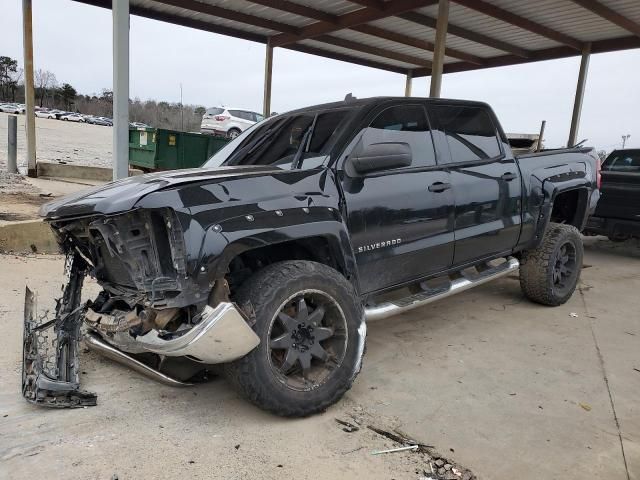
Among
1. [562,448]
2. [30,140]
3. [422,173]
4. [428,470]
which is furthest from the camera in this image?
[30,140]

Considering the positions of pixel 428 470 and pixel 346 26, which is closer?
pixel 428 470

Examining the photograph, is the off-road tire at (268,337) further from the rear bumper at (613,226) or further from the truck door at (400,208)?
the rear bumper at (613,226)

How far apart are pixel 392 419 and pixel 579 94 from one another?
1415 centimetres

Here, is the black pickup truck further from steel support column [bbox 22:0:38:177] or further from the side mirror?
steel support column [bbox 22:0:38:177]

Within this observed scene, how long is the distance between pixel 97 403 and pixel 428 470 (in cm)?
190

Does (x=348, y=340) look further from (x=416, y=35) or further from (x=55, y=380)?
(x=416, y=35)

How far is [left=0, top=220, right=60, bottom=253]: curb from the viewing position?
18.8ft

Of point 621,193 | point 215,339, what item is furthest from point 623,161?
point 215,339

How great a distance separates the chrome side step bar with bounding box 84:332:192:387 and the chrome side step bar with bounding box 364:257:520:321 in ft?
4.14

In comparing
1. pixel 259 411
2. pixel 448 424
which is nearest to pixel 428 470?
pixel 448 424

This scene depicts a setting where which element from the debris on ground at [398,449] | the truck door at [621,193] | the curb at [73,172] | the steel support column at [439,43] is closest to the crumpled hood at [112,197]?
the debris on ground at [398,449]

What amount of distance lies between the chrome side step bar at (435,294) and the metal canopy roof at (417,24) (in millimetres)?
7531

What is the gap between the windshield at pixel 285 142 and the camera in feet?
11.2

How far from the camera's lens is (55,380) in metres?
2.80
